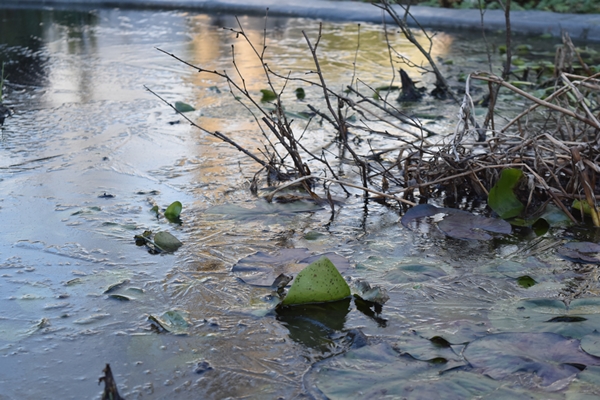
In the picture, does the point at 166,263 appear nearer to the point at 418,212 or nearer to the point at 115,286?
the point at 115,286

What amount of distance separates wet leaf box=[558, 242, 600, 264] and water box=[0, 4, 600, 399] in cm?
A: 7

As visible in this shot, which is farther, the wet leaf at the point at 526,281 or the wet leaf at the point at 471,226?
the wet leaf at the point at 471,226

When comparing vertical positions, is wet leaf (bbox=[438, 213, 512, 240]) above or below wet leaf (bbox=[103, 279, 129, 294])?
above

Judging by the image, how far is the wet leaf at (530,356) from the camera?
1461 millimetres

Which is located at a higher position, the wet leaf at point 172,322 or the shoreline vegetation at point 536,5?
the shoreline vegetation at point 536,5

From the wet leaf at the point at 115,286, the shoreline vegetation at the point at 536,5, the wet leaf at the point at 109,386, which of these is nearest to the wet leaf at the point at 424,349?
the wet leaf at the point at 109,386

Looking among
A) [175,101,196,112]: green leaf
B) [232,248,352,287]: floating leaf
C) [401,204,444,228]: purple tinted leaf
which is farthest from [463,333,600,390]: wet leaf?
[175,101,196,112]: green leaf

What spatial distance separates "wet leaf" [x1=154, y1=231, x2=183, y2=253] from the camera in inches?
85.9

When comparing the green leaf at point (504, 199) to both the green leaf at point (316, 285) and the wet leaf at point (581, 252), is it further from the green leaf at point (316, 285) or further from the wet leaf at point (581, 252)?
the green leaf at point (316, 285)

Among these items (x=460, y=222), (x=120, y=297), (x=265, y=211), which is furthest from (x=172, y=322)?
(x=460, y=222)

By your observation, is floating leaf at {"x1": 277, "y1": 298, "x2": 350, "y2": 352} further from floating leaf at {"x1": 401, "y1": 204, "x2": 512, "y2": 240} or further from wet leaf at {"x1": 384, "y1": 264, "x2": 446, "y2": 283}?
floating leaf at {"x1": 401, "y1": 204, "x2": 512, "y2": 240}

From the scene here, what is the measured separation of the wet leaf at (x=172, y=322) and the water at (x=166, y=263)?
0.06ft

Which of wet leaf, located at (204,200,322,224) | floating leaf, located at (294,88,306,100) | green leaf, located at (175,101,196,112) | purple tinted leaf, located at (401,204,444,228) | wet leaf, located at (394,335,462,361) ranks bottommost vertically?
wet leaf, located at (394,335,462,361)

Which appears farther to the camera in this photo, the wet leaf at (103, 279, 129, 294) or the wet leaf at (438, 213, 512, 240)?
the wet leaf at (438, 213, 512, 240)
